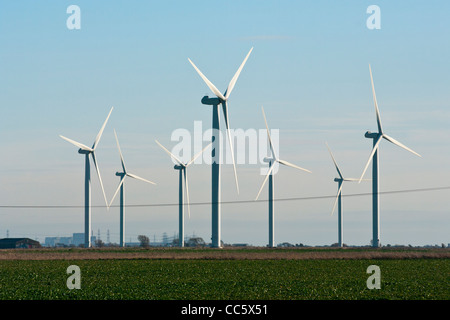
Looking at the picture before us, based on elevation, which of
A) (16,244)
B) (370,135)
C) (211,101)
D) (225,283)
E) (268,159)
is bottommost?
(16,244)

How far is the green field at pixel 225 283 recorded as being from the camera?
42.8 metres

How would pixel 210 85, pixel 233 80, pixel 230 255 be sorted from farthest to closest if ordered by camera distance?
pixel 233 80
pixel 210 85
pixel 230 255

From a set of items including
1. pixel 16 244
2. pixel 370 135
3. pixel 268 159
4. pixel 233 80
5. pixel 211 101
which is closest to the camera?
pixel 233 80

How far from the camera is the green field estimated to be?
42.8 m

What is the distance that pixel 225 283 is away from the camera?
5162 cm

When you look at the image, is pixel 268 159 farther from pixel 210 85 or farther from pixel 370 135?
pixel 210 85

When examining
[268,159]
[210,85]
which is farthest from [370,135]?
[210,85]

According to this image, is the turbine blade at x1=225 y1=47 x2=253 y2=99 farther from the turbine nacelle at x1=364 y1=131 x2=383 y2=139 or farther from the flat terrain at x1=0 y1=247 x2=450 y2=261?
the turbine nacelle at x1=364 y1=131 x2=383 y2=139

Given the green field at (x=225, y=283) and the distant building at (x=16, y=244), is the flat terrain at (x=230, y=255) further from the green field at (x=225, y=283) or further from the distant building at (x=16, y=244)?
the distant building at (x=16, y=244)

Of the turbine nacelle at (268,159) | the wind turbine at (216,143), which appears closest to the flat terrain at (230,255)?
the wind turbine at (216,143)
